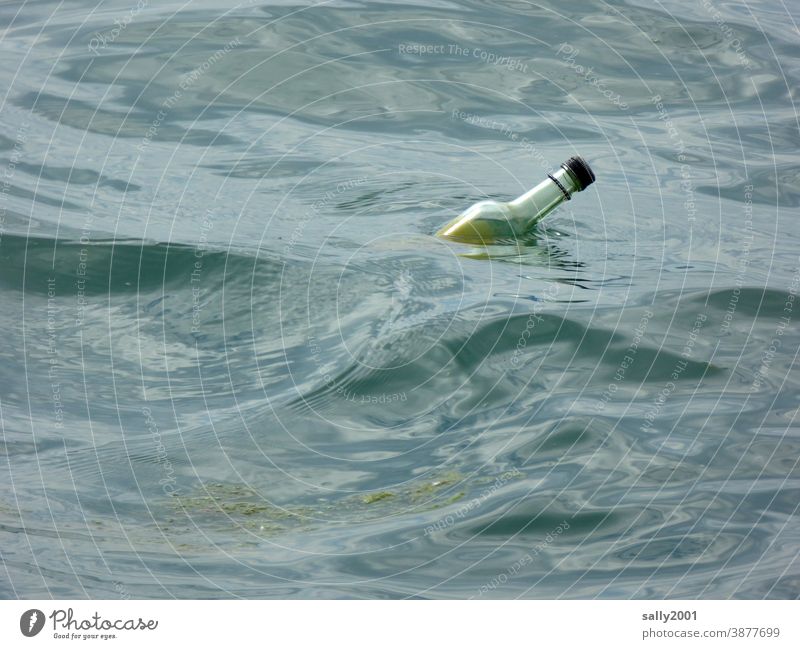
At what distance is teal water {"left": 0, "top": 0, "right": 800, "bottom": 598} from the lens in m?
3.13

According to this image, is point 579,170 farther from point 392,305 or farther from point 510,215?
point 392,305

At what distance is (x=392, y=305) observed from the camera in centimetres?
439

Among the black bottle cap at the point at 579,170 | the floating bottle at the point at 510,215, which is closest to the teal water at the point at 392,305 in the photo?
the floating bottle at the point at 510,215

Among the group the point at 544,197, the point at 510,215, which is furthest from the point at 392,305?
the point at 544,197

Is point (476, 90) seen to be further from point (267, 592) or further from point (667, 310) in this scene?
point (267, 592)

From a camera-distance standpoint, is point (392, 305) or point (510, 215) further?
point (510, 215)

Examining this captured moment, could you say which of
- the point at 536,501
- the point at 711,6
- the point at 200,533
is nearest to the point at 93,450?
the point at 200,533

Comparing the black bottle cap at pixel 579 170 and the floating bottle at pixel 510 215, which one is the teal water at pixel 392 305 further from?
the black bottle cap at pixel 579 170

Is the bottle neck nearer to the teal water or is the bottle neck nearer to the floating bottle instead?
the floating bottle

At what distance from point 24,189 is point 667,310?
310 centimetres

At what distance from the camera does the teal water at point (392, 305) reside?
10.3ft

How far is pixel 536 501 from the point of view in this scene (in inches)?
129

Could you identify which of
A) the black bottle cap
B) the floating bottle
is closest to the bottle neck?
the floating bottle

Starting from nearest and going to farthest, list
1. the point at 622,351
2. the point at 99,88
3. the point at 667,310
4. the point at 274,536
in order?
the point at 274,536 → the point at 622,351 → the point at 667,310 → the point at 99,88
